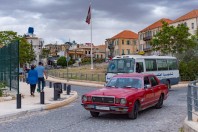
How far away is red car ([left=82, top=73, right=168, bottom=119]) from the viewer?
11609mm

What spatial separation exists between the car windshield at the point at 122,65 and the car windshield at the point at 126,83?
10286 millimetres

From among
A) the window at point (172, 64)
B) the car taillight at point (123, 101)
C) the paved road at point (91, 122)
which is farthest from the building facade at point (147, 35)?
the car taillight at point (123, 101)

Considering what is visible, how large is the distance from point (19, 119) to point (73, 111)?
105 inches

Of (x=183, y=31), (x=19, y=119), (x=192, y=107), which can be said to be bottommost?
A: (x=19, y=119)

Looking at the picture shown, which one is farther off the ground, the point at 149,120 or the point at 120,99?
the point at 120,99

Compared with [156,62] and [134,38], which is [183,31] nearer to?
[156,62]

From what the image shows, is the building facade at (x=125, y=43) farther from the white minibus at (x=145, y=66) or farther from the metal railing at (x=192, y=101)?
the metal railing at (x=192, y=101)

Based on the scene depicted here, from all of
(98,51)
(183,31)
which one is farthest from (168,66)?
(98,51)

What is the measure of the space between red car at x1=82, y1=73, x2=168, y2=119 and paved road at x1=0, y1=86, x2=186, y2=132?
0.39 metres

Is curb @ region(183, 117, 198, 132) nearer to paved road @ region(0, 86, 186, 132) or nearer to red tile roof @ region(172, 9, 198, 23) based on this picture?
paved road @ region(0, 86, 186, 132)

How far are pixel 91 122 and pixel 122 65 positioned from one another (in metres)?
13.1

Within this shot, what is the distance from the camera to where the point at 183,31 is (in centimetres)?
4769

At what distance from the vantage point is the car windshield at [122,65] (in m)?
24.0

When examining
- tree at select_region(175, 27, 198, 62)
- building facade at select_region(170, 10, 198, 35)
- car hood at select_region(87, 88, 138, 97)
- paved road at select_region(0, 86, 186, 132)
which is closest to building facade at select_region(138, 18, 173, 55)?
building facade at select_region(170, 10, 198, 35)
